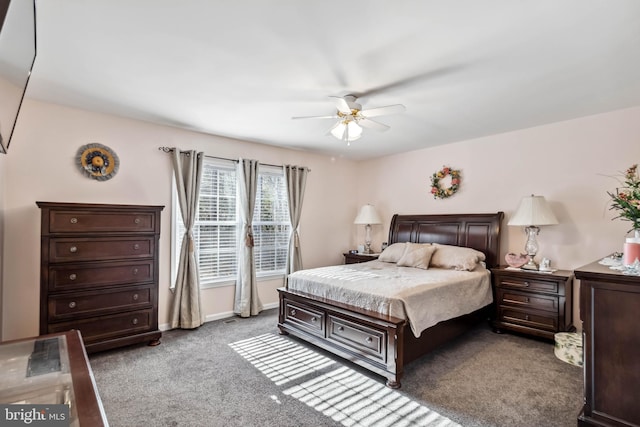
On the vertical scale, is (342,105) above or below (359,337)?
above

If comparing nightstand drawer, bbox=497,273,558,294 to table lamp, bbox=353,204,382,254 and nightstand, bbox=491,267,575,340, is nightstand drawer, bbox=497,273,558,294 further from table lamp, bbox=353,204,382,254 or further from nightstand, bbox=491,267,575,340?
table lamp, bbox=353,204,382,254

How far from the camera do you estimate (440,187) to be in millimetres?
4875

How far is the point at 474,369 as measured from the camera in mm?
2859

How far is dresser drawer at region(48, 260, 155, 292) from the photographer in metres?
2.85

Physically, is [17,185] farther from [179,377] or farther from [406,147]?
[406,147]

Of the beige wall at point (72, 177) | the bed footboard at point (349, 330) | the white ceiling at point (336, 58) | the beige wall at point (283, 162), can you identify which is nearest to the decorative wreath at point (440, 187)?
the beige wall at point (283, 162)

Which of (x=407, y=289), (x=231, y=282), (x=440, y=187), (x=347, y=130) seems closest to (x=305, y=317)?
(x=407, y=289)

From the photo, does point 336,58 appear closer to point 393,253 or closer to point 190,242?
point 190,242

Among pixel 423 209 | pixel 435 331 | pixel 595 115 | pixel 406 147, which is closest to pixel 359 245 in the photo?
pixel 423 209

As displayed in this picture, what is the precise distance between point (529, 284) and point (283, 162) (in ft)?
12.1

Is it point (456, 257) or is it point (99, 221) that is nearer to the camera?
point (99, 221)

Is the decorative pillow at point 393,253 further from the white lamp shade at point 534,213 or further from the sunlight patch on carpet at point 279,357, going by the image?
the sunlight patch on carpet at point 279,357

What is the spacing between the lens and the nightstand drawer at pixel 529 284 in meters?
3.43

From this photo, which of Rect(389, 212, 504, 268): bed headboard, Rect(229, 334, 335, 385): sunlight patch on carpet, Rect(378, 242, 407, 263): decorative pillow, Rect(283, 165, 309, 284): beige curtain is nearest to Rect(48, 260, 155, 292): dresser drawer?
Rect(229, 334, 335, 385): sunlight patch on carpet
